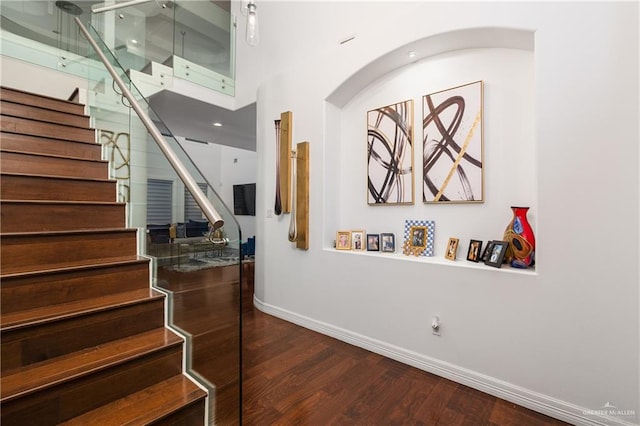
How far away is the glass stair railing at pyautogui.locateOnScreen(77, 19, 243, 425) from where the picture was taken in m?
1.49

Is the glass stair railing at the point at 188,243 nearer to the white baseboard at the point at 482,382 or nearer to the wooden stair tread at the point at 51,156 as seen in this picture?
the wooden stair tread at the point at 51,156

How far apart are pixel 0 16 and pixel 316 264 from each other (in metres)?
6.04

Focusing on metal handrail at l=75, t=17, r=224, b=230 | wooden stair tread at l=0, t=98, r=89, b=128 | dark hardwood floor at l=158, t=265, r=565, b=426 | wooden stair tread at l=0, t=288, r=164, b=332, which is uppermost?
wooden stair tread at l=0, t=98, r=89, b=128

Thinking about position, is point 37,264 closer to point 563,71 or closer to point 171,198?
point 171,198

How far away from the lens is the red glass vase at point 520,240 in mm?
2057

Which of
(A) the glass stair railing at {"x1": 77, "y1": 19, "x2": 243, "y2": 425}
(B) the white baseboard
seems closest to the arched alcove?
(B) the white baseboard

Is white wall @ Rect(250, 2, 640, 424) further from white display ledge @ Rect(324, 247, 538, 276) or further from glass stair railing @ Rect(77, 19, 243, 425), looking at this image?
glass stair railing @ Rect(77, 19, 243, 425)

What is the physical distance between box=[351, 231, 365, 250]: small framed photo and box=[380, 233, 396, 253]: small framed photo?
0.74ft

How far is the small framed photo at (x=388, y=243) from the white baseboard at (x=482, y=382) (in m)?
0.87

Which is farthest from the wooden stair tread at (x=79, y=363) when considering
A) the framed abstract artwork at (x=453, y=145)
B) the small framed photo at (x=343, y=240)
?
the framed abstract artwork at (x=453, y=145)

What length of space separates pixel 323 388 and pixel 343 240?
4.81 feet

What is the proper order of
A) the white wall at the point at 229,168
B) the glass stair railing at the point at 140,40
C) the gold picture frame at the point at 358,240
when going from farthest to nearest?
the white wall at the point at 229,168, the glass stair railing at the point at 140,40, the gold picture frame at the point at 358,240

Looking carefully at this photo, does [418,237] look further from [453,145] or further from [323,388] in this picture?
[323,388]

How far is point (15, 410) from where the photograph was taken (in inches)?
45.1
